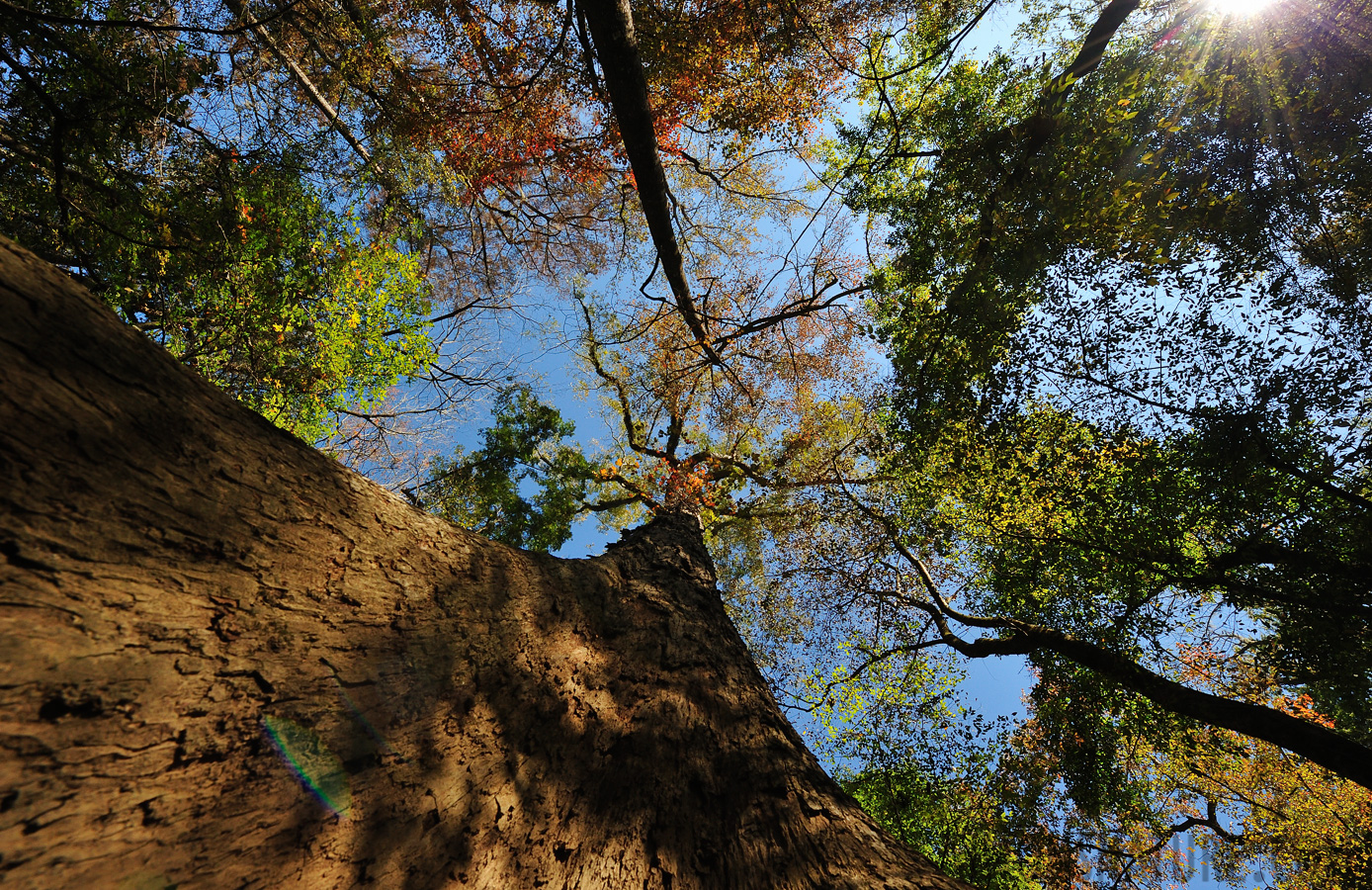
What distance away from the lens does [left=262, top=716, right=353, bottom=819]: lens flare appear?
1.20 meters

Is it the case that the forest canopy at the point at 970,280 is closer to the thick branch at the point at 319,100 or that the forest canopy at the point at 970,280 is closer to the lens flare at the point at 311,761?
the thick branch at the point at 319,100

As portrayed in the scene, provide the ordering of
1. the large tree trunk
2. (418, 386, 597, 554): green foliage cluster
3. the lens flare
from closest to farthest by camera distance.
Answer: the large tree trunk → the lens flare → (418, 386, 597, 554): green foliage cluster

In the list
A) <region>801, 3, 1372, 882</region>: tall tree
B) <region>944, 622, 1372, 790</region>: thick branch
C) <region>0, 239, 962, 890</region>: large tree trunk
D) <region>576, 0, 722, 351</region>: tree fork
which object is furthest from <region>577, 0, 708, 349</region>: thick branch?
<region>944, 622, 1372, 790</region>: thick branch

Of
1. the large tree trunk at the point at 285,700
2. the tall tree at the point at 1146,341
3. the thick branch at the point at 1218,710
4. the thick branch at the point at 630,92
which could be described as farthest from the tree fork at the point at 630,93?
the thick branch at the point at 1218,710

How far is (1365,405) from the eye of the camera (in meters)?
4.06

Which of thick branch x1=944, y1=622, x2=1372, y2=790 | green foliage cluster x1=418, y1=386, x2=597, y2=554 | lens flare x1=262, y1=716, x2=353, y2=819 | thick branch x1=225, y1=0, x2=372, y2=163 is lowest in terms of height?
lens flare x1=262, y1=716, x2=353, y2=819

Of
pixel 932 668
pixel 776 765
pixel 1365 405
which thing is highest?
pixel 1365 405

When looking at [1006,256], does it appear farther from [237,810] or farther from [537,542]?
[537,542]

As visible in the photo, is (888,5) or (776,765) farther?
(888,5)

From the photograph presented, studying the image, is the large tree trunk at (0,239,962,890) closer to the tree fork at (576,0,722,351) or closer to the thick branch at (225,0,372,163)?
the tree fork at (576,0,722,351)

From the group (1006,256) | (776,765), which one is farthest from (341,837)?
(1006,256)

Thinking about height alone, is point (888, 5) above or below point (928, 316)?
above

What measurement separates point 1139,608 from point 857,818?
5569mm

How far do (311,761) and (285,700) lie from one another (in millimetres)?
172
